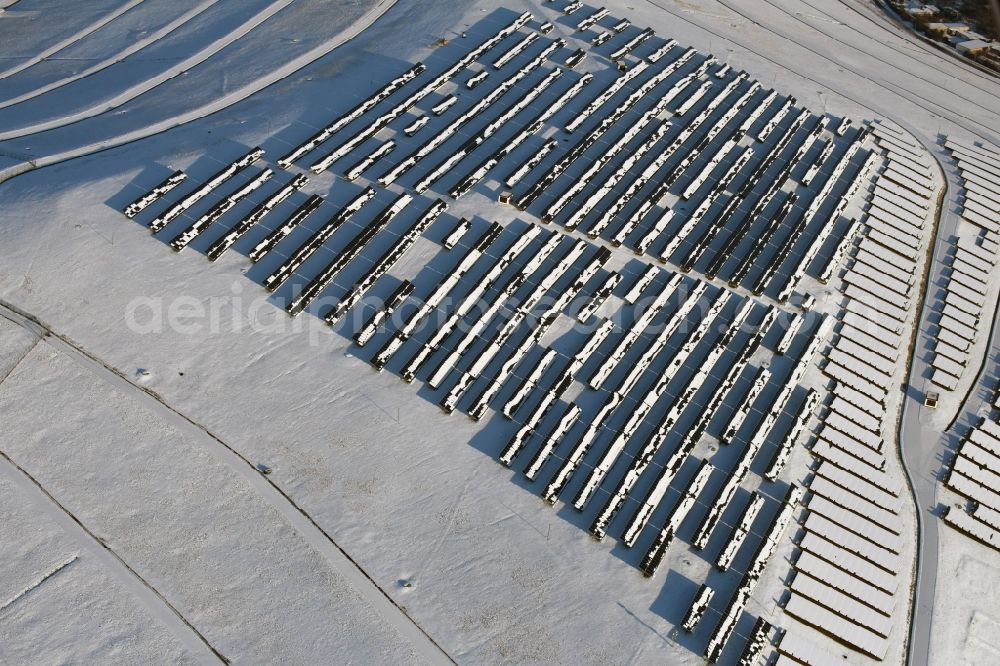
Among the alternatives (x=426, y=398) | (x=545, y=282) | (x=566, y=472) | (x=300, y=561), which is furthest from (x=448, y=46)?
(x=300, y=561)

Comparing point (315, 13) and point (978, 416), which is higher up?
point (315, 13)

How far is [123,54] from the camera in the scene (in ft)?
306

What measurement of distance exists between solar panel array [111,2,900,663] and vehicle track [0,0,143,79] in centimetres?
4509

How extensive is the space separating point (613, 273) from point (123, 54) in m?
73.9

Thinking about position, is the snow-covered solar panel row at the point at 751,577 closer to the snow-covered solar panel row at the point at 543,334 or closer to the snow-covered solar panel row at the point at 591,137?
the snow-covered solar panel row at the point at 543,334

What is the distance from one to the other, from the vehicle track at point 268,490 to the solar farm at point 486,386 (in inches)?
8.8

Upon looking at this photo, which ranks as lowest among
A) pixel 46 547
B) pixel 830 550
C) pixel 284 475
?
pixel 46 547

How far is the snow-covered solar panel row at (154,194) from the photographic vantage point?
6425 centimetres

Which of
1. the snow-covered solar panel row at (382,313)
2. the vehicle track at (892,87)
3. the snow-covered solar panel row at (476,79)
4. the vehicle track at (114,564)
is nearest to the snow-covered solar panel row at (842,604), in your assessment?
the snow-covered solar panel row at (382,313)

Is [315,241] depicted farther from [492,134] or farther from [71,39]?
[71,39]

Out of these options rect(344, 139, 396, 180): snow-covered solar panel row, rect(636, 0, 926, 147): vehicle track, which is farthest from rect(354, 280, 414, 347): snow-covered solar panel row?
rect(636, 0, 926, 147): vehicle track

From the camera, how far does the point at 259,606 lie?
4569 cm

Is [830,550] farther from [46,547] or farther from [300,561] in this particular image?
[46,547]

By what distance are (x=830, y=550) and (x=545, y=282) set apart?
31.1 m
